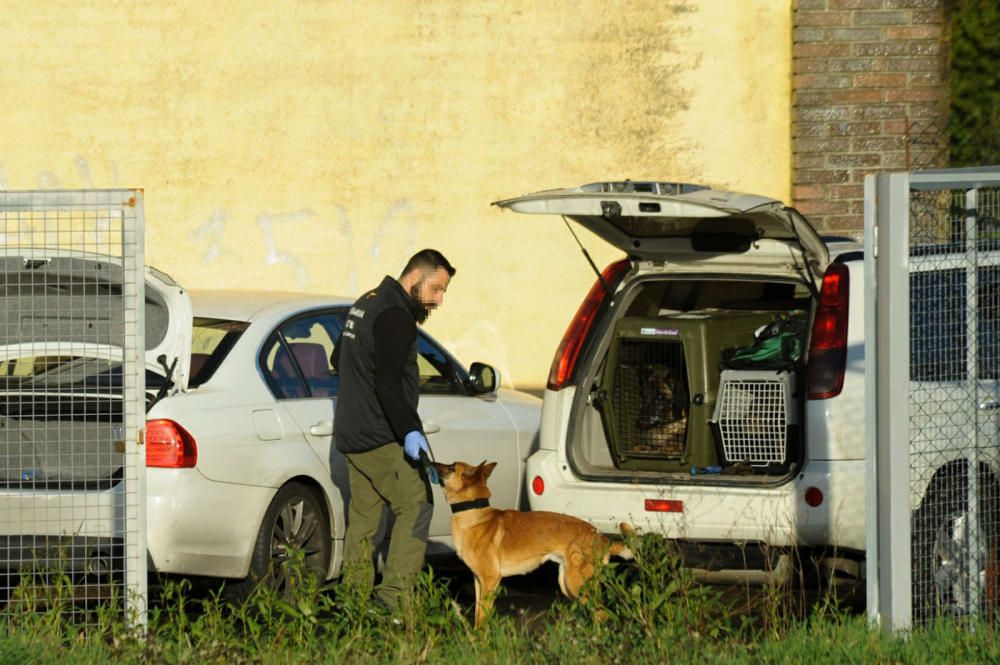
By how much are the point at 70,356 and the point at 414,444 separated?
147 centimetres

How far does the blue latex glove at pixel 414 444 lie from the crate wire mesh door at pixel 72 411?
3.92 feet

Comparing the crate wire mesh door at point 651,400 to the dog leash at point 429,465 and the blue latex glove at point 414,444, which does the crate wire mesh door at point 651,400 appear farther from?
the blue latex glove at point 414,444

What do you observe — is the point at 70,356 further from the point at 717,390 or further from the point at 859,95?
the point at 859,95

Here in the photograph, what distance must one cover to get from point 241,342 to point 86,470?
3.81 ft

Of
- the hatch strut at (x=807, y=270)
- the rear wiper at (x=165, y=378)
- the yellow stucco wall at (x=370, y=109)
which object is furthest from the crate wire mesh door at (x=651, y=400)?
the yellow stucco wall at (x=370, y=109)

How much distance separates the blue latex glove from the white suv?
84 centimetres

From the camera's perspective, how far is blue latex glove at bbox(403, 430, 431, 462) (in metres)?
6.94

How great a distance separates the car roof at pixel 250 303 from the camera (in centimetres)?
790

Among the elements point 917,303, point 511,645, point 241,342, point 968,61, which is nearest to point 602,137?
point 968,61

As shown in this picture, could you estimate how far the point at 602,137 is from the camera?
12977 mm

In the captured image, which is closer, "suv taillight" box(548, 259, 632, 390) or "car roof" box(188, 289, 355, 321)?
"suv taillight" box(548, 259, 632, 390)

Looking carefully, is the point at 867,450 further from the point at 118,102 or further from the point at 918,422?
the point at 118,102

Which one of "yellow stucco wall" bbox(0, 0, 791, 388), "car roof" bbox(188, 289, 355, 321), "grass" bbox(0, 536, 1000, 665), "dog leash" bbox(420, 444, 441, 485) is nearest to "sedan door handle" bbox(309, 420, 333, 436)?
"car roof" bbox(188, 289, 355, 321)

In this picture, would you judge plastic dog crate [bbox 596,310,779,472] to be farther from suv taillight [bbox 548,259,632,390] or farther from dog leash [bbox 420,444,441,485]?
dog leash [bbox 420,444,441,485]
